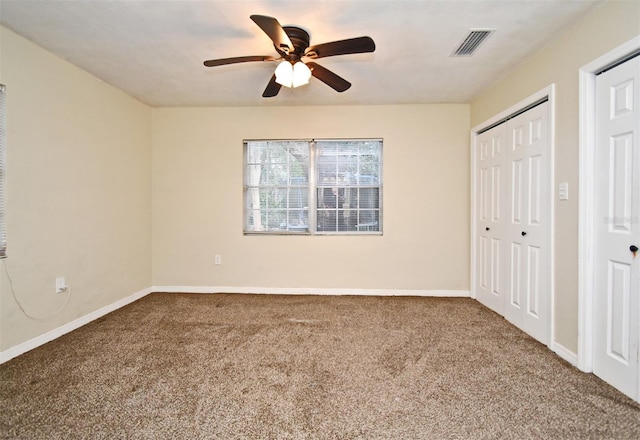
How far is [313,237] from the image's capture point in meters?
3.83

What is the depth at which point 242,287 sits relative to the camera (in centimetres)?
388

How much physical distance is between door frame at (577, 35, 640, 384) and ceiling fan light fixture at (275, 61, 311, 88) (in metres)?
1.92

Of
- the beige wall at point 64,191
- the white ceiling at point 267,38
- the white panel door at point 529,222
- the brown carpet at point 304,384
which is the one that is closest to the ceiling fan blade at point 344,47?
the white ceiling at point 267,38

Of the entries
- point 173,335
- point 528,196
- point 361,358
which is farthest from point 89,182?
point 528,196

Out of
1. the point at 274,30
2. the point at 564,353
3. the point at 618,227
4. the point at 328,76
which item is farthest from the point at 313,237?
the point at 618,227

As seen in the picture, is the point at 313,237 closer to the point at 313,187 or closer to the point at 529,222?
the point at 313,187

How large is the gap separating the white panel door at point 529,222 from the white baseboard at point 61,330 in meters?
4.19

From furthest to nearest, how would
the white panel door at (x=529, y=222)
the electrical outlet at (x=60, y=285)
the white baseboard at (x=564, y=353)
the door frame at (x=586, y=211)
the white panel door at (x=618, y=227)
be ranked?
the electrical outlet at (x=60, y=285), the white panel door at (x=529, y=222), the white baseboard at (x=564, y=353), the door frame at (x=586, y=211), the white panel door at (x=618, y=227)

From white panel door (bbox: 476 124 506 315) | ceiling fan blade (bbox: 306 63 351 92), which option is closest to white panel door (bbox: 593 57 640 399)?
white panel door (bbox: 476 124 506 315)

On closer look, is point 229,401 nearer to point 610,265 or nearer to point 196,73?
point 610,265

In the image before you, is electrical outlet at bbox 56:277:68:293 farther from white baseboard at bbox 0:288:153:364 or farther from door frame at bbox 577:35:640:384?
door frame at bbox 577:35:640:384

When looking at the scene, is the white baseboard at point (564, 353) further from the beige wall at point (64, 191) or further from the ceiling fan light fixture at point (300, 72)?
the beige wall at point (64, 191)

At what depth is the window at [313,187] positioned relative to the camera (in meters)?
3.82

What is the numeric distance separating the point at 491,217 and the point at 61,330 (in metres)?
4.41
